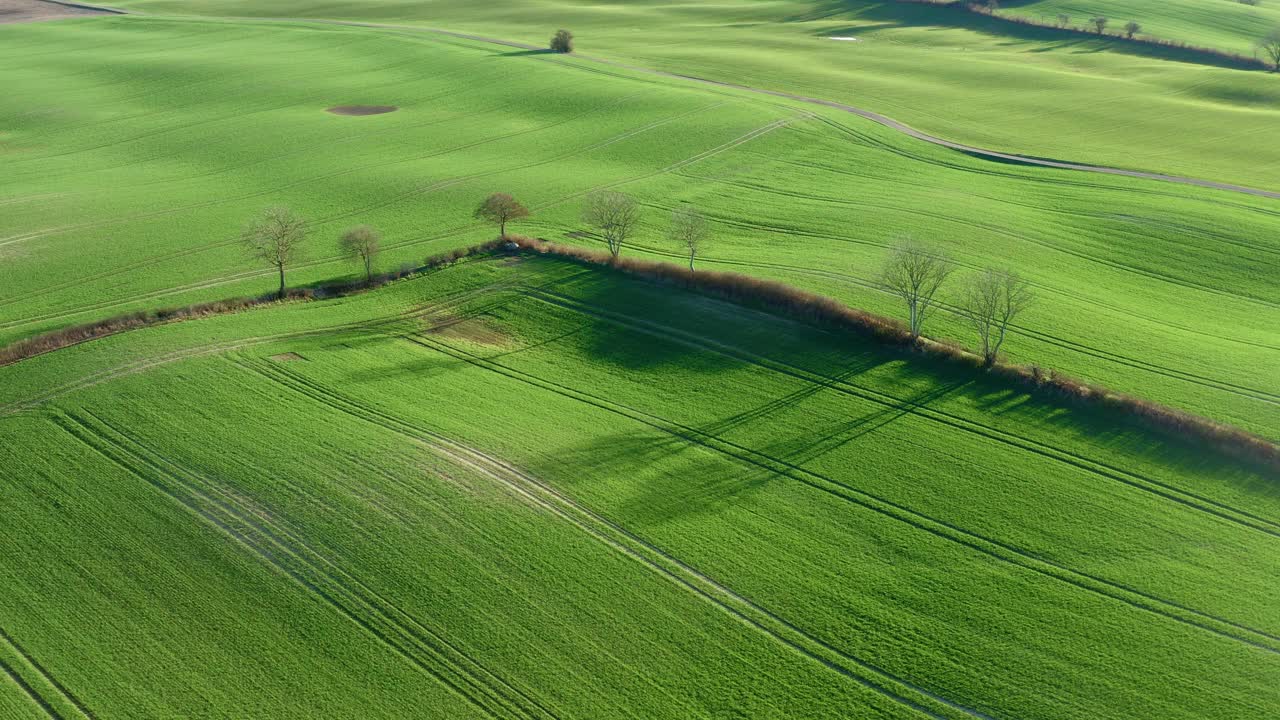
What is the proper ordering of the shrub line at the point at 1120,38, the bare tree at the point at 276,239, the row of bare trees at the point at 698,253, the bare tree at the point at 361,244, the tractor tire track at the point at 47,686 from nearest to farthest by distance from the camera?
the tractor tire track at the point at 47,686 < the row of bare trees at the point at 698,253 < the bare tree at the point at 276,239 < the bare tree at the point at 361,244 < the shrub line at the point at 1120,38

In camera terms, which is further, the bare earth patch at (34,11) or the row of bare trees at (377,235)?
the bare earth patch at (34,11)

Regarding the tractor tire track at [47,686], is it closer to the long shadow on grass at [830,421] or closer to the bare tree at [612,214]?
the long shadow on grass at [830,421]

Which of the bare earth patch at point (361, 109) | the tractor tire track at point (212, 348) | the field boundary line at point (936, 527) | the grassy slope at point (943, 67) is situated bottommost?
the field boundary line at point (936, 527)

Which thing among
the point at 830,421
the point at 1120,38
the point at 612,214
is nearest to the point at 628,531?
the point at 830,421

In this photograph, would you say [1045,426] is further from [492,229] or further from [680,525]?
[492,229]

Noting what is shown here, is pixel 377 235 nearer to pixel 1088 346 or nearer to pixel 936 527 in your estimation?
pixel 936 527

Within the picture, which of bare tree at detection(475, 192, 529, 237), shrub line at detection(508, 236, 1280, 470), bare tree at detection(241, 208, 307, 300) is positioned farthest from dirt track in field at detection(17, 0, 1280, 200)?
bare tree at detection(241, 208, 307, 300)

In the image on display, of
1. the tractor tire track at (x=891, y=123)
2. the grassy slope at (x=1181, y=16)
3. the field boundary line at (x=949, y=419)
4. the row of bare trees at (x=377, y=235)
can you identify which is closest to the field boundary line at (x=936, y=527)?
the field boundary line at (x=949, y=419)
